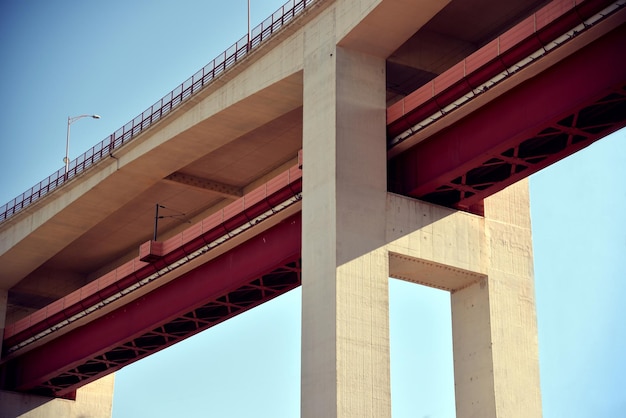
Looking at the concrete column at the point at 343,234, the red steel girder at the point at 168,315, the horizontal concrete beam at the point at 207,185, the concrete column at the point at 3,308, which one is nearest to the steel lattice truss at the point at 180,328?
the red steel girder at the point at 168,315

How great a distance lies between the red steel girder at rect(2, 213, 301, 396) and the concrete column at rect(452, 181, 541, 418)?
8.15 meters

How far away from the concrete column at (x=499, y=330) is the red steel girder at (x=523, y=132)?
2183 millimetres

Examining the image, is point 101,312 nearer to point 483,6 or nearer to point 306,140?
point 306,140

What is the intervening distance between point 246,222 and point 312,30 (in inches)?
378

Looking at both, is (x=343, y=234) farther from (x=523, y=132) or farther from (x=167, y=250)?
(x=167, y=250)

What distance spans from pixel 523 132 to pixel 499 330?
8700 mm

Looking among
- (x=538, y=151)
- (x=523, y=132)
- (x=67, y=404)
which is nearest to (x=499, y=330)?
(x=538, y=151)

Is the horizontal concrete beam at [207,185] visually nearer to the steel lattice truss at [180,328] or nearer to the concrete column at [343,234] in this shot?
the steel lattice truss at [180,328]

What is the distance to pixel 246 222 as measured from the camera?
52969 mm

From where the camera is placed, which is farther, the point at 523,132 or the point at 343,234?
the point at 343,234

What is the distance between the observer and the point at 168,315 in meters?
59.8

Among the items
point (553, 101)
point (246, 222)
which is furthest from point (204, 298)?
point (553, 101)

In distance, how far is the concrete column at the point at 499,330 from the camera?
45.4 meters

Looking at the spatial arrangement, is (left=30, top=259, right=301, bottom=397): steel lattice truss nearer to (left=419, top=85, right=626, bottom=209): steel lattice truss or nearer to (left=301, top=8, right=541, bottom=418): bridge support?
(left=301, top=8, right=541, bottom=418): bridge support
